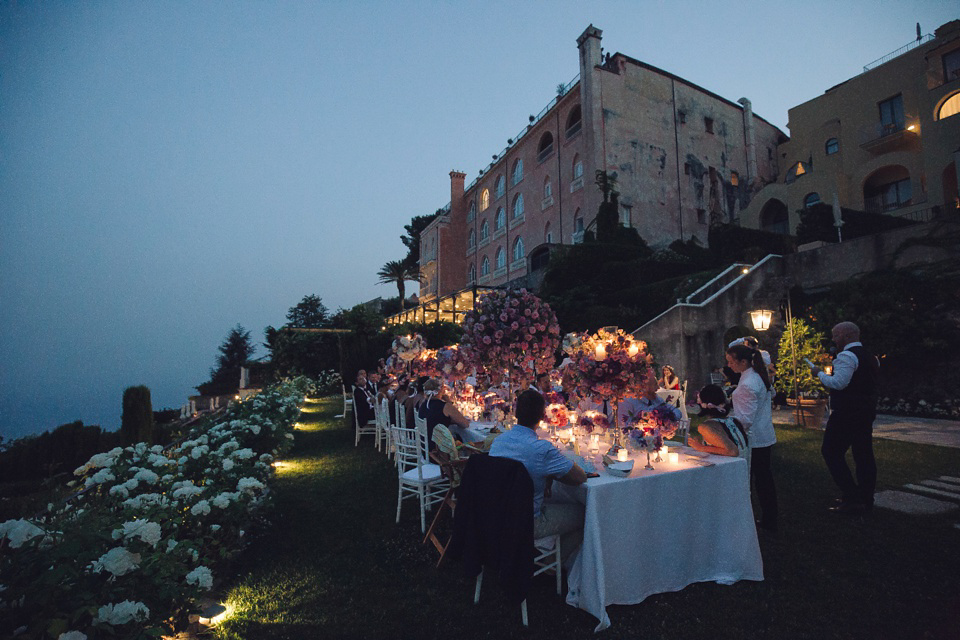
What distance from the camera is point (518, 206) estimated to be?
3070 cm

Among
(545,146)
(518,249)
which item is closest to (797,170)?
(545,146)

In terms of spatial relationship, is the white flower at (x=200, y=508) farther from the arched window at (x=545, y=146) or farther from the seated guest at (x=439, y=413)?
the arched window at (x=545, y=146)

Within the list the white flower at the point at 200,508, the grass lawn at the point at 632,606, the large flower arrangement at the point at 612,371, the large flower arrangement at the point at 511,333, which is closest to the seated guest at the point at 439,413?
the large flower arrangement at the point at 511,333

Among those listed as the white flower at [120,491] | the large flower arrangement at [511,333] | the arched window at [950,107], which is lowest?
the white flower at [120,491]

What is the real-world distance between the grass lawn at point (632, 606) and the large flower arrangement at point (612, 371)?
1484mm

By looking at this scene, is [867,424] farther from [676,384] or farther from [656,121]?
[656,121]

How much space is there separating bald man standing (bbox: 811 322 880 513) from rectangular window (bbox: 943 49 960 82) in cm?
2304

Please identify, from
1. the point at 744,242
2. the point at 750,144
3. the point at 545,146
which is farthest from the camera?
the point at 750,144

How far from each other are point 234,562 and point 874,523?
5936 millimetres

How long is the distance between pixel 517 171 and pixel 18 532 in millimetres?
31684

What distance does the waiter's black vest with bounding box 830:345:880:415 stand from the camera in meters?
4.26

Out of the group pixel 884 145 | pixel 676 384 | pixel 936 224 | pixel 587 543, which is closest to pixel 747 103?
pixel 884 145

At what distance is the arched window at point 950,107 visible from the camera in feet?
57.5

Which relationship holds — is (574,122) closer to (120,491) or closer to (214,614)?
(120,491)
